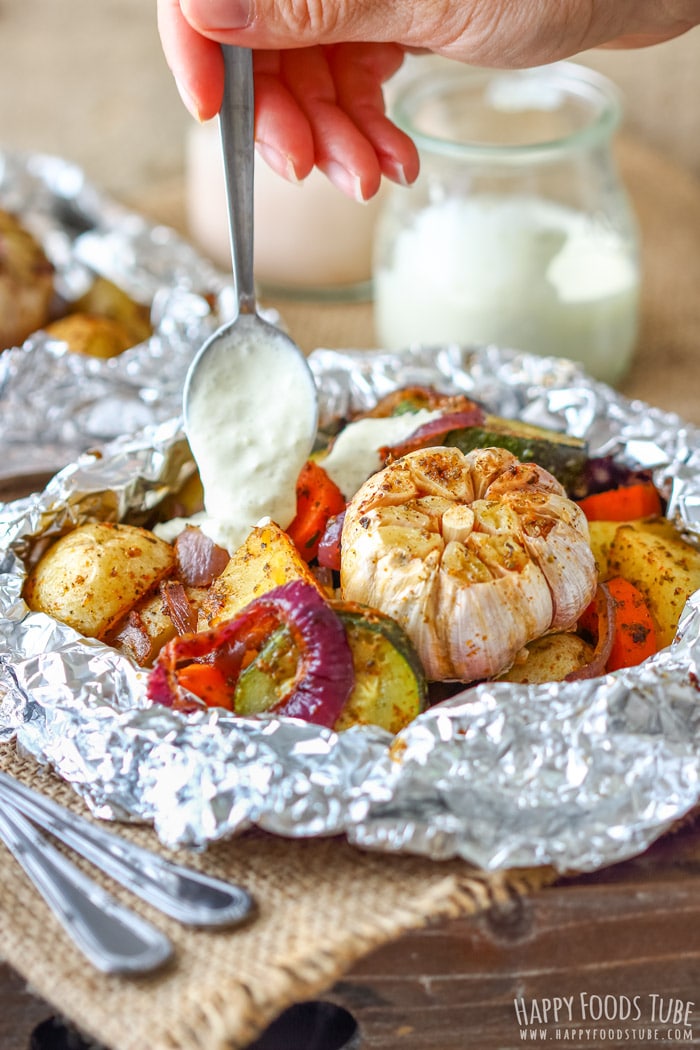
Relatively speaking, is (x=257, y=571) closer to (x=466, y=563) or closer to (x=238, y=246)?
(x=466, y=563)

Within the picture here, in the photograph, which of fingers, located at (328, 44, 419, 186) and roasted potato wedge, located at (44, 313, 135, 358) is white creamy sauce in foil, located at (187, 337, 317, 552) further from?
roasted potato wedge, located at (44, 313, 135, 358)

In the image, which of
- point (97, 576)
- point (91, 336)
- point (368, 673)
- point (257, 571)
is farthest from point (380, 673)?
point (91, 336)

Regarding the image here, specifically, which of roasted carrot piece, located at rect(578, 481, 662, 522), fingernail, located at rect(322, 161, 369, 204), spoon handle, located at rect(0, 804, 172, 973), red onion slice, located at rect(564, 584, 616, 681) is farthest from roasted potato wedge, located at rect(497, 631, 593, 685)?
fingernail, located at rect(322, 161, 369, 204)

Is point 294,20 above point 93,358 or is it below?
above

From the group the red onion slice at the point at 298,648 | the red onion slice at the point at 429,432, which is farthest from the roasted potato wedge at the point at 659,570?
the red onion slice at the point at 298,648

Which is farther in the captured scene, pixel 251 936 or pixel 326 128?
pixel 326 128

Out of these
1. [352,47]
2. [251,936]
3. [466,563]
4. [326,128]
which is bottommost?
[251,936]
